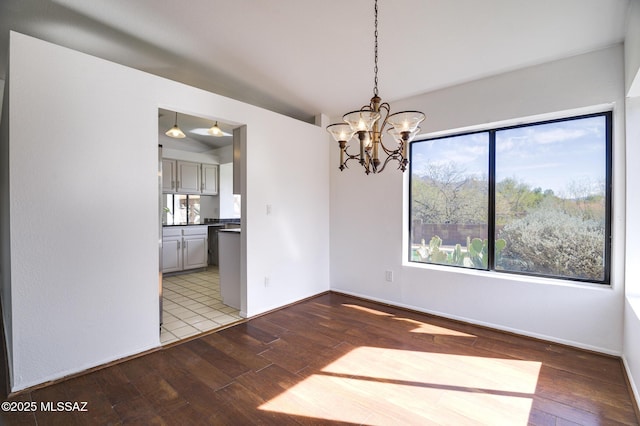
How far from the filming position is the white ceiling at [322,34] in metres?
2.14

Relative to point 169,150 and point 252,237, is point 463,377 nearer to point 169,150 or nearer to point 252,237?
point 252,237

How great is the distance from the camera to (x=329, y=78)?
3.26 metres

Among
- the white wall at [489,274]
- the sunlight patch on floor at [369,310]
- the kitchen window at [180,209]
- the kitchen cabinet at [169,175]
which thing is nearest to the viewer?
the white wall at [489,274]

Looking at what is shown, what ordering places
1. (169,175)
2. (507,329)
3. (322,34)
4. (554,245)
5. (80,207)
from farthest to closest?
(169,175) → (507,329) → (554,245) → (322,34) → (80,207)

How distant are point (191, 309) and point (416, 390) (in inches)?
109

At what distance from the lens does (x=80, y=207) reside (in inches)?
86.8

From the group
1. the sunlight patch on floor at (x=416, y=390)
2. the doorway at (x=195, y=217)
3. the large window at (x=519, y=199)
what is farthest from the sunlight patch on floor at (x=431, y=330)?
the doorway at (x=195, y=217)

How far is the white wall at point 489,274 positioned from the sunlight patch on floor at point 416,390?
682 mm

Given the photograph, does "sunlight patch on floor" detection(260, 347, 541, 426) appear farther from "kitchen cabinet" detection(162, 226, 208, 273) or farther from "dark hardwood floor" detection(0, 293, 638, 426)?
"kitchen cabinet" detection(162, 226, 208, 273)

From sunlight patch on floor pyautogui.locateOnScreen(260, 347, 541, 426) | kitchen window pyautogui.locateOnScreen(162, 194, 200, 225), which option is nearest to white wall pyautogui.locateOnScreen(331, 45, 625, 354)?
sunlight patch on floor pyautogui.locateOnScreen(260, 347, 541, 426)

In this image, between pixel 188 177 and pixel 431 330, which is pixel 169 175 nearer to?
pixel 188 177

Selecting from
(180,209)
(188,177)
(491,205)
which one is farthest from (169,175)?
(491,205)

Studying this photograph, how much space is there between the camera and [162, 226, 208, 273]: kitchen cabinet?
17.3ft

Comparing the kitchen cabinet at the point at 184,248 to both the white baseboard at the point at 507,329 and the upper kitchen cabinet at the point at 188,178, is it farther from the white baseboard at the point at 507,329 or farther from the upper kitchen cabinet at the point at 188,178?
the white baseboard at the point at 507,329
